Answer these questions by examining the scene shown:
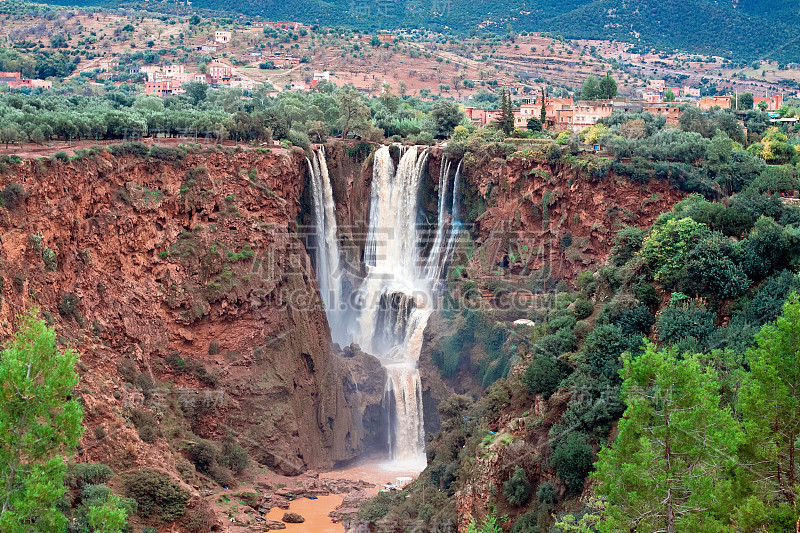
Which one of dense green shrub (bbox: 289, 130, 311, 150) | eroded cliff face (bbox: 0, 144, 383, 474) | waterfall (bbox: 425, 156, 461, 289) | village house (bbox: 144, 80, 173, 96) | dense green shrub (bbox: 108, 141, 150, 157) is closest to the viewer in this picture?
eroded cliff face (bbox: 0, 144, 383, 474)

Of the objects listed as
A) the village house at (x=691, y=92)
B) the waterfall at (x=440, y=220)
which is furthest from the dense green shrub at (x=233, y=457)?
the village house at (x=691, y=92)

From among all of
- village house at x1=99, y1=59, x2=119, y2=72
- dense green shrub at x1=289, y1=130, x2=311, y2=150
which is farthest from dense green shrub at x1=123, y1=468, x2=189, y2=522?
village house at x1=99, y1=59, x2=119, y2=72

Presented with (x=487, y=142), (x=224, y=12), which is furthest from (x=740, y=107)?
(x=224, y=12)

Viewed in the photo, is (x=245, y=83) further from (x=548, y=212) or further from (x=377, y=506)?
(x=377, y=506)

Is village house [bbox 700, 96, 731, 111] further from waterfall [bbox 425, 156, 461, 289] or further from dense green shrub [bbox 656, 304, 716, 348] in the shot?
dense green shrub [bbox 656, 304, 716, 348]

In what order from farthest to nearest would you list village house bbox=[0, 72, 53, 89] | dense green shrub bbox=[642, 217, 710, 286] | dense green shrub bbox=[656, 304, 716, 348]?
1. village house bbox=[0, 72, 53, 89]
2. dense green shrub bbox=[642, 217, 710, 286]
3. dense green shrub bbox=[656, 304, 716, 348]

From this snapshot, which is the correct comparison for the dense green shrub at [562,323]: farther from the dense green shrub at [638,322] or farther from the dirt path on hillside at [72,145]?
the dirt path on hillside at [72,145]

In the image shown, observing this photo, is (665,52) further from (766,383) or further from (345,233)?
(766,383)
